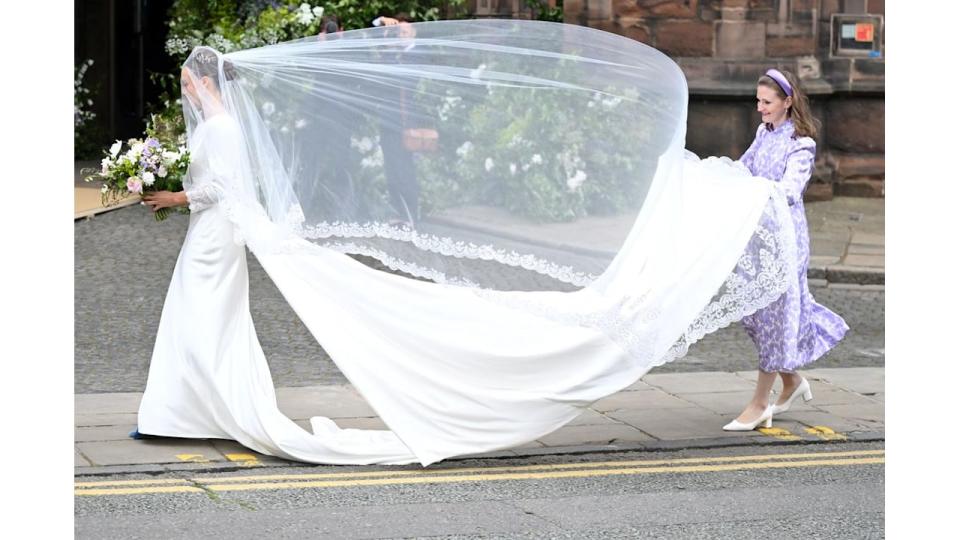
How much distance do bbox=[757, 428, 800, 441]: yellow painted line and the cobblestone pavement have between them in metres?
1.70

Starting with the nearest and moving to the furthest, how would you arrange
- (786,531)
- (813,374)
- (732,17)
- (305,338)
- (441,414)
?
(786,531) < (441,414) < (813,374) < (305,338) < (732,17)

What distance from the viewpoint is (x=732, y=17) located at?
17000mm

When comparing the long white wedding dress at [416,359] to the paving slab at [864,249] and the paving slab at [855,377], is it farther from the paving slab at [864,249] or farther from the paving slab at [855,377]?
the paving slab at [864,249]

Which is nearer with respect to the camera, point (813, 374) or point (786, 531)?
point (786, 531)

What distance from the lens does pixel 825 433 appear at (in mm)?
7840

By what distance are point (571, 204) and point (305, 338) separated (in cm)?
377

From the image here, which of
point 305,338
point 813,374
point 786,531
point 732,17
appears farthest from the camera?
point 732,17

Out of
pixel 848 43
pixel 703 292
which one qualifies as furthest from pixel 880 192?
pixel 703 292

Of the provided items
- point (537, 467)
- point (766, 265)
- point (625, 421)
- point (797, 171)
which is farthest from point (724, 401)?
point (537, 467)

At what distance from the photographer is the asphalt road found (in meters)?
5.90

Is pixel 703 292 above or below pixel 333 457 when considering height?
above

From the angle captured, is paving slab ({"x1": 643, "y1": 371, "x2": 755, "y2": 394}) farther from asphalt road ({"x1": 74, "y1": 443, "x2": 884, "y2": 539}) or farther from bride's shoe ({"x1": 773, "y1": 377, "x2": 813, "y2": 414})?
asphalt road ({"x1": 74, "y1": 443, "x2": 884, "y2": 539})

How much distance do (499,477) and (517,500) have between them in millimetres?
419

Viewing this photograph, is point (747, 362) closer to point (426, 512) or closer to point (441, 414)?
point (441, 414)
